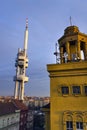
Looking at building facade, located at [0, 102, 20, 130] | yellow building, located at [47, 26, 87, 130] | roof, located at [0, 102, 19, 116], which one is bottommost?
building facade, located at [0, 102, 20, 130]

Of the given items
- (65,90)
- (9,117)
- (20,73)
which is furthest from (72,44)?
(20,73)

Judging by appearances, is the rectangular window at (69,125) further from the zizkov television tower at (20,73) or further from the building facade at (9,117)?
the zizkov television tower at (20,73)

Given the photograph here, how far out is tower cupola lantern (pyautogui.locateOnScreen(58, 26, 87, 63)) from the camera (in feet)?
56.7

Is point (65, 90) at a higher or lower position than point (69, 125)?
higher

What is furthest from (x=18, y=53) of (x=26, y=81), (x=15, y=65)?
(x=26, y=81)

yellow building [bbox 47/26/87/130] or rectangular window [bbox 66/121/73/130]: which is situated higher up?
yellow building [bbox 47/26/87/130]

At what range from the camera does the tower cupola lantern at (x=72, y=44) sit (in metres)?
17.3

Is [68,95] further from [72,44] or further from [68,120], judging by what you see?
[72,44]

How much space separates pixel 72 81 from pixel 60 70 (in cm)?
138

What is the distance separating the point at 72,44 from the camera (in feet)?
60.4

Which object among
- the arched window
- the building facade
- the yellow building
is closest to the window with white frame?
the yellow building

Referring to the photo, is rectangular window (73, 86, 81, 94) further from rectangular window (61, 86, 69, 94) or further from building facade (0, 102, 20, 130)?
building facade (0, 102, 20, 130)

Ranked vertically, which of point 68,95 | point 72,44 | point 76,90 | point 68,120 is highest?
point 72,44

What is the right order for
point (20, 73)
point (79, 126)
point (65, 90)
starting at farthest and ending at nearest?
point (20, 73), point (65, 90), point (79, 126)
